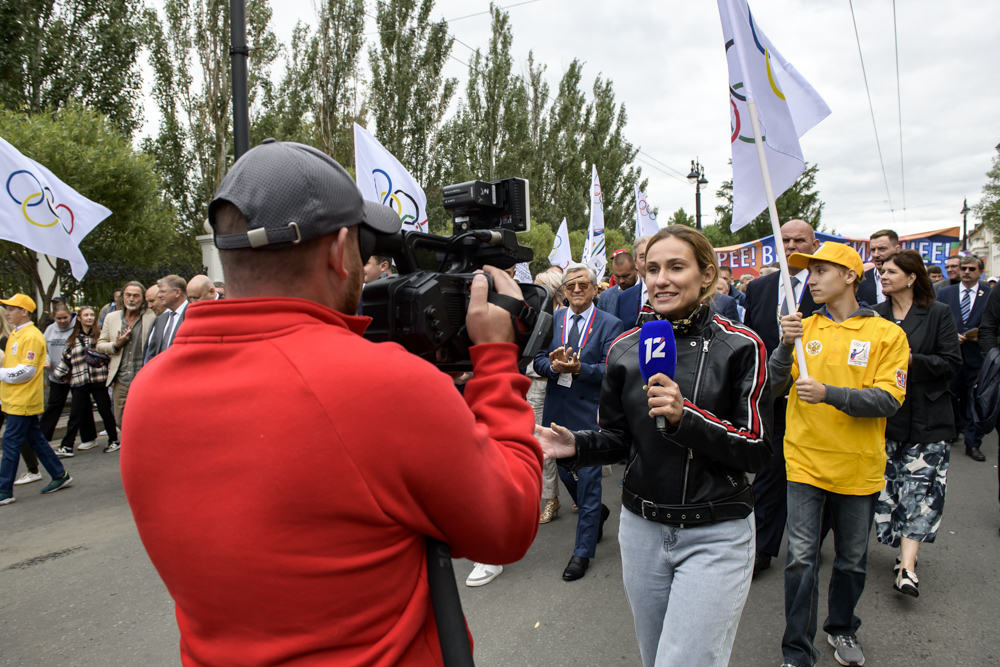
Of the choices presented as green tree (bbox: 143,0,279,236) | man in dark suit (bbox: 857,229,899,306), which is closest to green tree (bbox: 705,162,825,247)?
green tree (bbox: 143,0,279,236)

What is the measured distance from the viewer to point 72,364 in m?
7.82

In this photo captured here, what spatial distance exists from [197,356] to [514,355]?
1.88 ft

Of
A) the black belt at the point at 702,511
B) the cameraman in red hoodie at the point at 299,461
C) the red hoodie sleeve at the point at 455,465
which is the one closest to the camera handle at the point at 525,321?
the red hoodie sleeve at the point at 455,465

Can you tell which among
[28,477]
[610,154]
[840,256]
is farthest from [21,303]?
[610,154]

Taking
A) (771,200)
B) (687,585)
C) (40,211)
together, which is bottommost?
(687,585)

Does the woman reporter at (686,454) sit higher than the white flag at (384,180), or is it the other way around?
the white flag at (384,180)

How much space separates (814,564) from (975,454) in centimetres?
545

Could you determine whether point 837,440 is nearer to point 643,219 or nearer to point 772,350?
point 772,350

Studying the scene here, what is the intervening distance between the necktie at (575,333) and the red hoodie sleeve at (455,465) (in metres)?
3.73

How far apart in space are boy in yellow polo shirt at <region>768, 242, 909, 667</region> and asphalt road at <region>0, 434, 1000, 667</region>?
361 mm

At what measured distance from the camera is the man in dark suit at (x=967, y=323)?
7414mm

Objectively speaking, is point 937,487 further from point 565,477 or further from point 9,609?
point 9,609

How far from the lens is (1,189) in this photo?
5.46m

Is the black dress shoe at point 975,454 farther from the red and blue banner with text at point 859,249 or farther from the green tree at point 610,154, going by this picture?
the green tree at point 610,154
